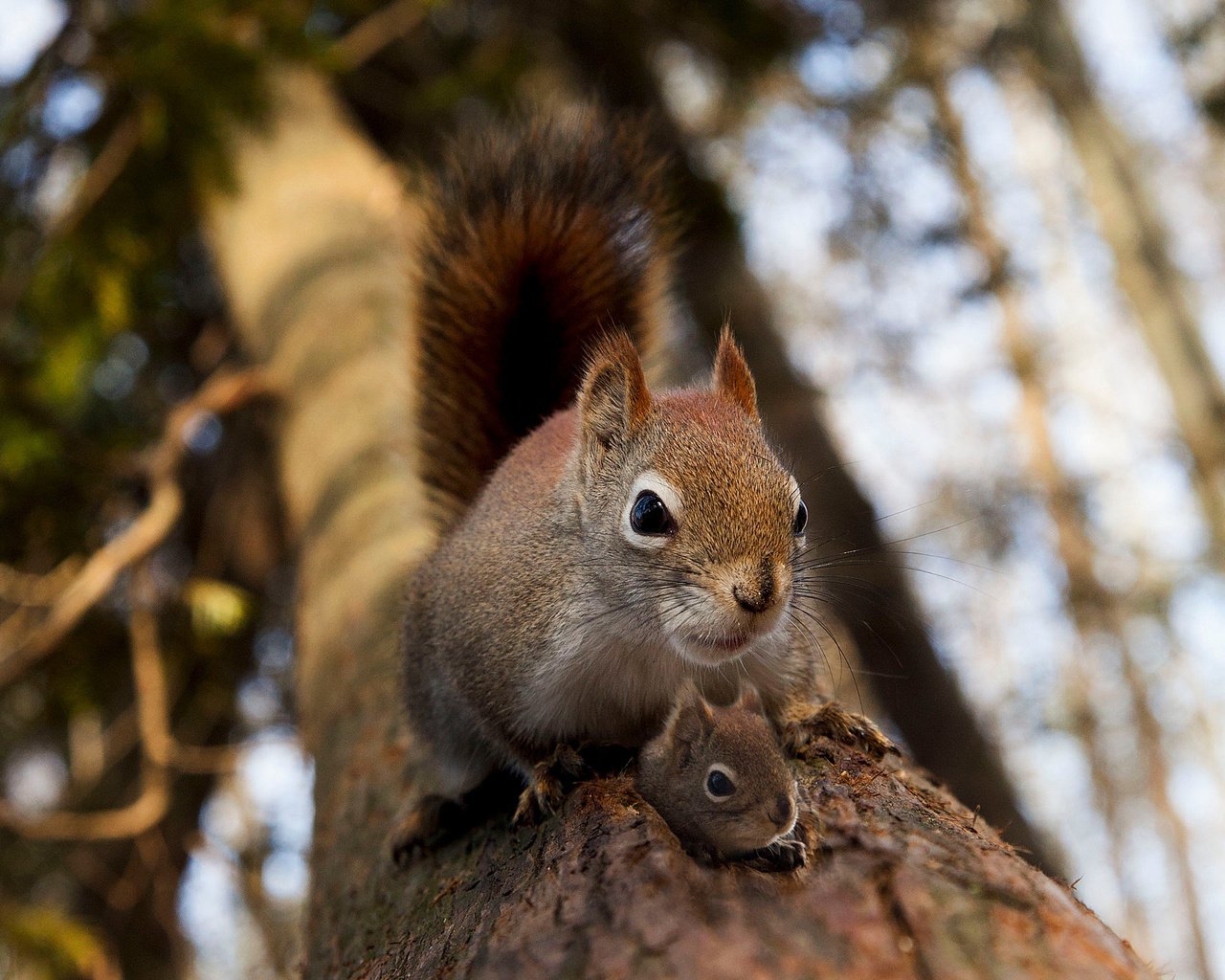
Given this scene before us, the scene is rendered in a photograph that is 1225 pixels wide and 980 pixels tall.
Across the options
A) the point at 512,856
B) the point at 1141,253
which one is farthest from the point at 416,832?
the point at 1141,253

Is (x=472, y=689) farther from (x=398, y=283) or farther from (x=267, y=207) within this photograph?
(x=267, y=207)

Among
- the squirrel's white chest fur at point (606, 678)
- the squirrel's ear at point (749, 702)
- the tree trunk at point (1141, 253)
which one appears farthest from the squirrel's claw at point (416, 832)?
the tree trunk at point (1141, 253)

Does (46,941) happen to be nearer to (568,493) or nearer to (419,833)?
(419,833)

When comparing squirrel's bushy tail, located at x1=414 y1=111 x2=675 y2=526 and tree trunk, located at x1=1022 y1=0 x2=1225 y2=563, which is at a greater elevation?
squirrel's bushy tail, located at x1=414 y1=111 x2=675 y2=526

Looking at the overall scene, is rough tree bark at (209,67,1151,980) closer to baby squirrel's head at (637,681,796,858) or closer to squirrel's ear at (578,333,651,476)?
baby squirrel's head at (637,681,796,858)

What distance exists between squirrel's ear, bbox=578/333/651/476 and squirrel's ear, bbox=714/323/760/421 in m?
0.21

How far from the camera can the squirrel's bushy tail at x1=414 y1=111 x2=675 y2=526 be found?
2207 millimetres

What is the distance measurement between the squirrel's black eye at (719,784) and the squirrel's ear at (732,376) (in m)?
0.72

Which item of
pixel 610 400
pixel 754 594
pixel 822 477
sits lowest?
pixel 822 477

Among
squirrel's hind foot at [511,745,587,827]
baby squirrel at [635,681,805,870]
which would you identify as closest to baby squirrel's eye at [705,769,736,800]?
baby squirrel at [635,681,805,870]

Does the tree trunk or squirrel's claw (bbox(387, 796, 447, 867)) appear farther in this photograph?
the tree trunk

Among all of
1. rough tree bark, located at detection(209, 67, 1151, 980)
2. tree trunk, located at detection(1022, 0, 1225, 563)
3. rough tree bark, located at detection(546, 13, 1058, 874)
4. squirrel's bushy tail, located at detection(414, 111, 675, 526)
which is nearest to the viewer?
rough tree bark, located at detection(209, 67, 1151, 980)

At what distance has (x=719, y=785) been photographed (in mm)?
1451

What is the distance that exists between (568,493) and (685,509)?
31 centimetres
